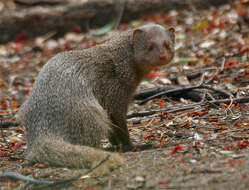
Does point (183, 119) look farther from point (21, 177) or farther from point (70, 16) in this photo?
point (70, 16)

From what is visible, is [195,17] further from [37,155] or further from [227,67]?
[37,155]

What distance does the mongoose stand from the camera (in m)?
3.72

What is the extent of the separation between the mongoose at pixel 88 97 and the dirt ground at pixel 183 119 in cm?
20

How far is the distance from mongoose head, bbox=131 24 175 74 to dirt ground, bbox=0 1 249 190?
2.68ft

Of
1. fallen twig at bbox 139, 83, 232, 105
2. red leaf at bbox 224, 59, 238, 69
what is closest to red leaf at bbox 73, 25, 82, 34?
red leaf at bbox 224, 59, 238, 69

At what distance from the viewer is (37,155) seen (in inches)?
149

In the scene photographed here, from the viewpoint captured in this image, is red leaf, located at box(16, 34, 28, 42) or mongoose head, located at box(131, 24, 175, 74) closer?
mongoose head, located at box(131, 24, 175, 74)

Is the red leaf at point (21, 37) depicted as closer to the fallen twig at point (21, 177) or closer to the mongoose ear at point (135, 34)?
the mongoose ear at point (135, 34)

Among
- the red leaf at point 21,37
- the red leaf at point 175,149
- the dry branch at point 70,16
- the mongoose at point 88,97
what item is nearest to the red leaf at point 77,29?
the dry branch at point 70,16

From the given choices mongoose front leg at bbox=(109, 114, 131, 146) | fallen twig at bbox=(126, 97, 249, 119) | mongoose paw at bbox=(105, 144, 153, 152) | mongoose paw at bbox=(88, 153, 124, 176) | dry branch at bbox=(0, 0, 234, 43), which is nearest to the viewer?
mongoose paw at bbox=(88, 153, 124, 176)

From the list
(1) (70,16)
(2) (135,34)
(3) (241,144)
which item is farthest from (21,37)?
(3) (241,144)

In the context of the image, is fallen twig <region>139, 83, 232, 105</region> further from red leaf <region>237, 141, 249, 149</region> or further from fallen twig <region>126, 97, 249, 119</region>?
red leaf <region>237, 141, 249, 149</region>

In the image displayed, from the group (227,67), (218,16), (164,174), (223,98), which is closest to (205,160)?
(164,174)

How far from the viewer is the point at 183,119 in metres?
4.80
